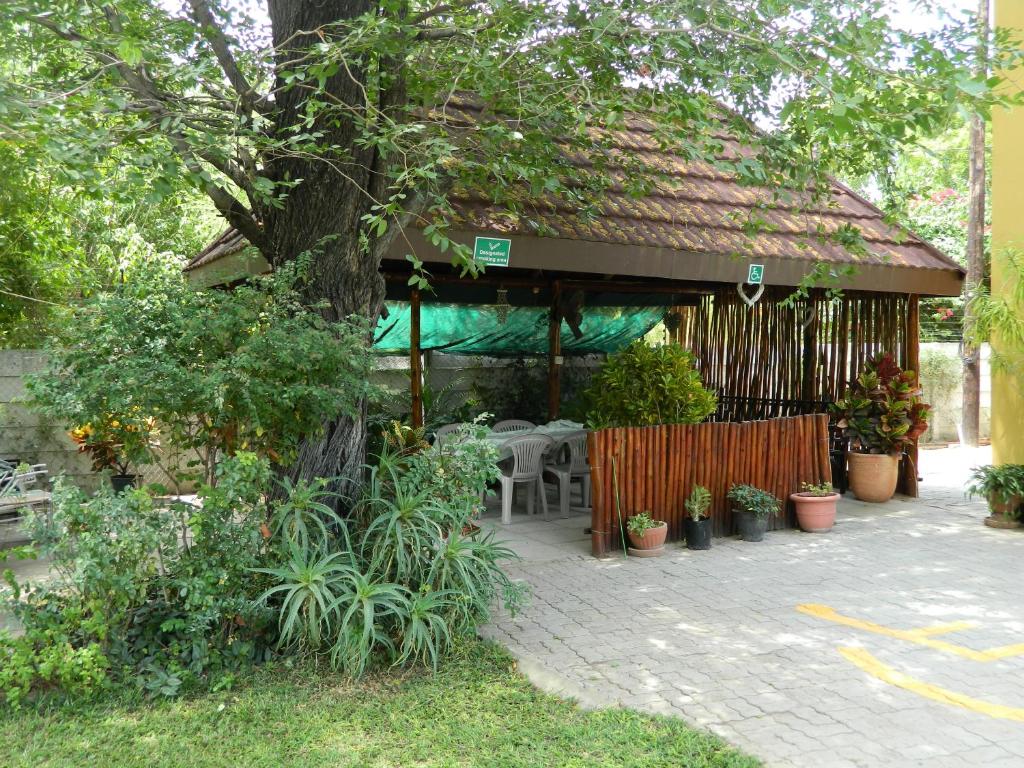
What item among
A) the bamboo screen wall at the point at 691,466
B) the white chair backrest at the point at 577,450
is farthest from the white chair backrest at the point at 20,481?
the white chair backrest at the point at 577,450

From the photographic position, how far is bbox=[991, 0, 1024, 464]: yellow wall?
8.86 meters

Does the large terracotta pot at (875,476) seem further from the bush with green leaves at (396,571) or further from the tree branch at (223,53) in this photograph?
the tree branch at (223,53)

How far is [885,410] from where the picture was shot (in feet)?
30.1

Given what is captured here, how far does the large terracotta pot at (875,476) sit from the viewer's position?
30.3 feet

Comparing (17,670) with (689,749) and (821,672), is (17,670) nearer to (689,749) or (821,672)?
(689,749)

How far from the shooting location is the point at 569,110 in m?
5.96

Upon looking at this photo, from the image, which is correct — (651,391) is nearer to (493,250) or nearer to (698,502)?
(698,502)

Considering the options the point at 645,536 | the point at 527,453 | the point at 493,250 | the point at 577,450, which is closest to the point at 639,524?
the point at 645,536

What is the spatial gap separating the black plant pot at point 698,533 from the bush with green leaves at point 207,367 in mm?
3530

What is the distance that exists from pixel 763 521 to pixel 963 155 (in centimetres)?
1697

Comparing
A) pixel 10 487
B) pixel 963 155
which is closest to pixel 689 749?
pixel 10 487

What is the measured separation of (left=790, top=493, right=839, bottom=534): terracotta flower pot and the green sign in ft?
12.3

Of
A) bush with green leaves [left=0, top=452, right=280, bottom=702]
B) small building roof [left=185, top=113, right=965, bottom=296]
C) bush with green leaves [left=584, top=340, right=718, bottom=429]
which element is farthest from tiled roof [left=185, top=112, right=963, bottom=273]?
bush with green leaves [left=0, top=452, right=280, bottom=702]

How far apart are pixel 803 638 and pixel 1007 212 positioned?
20.7 ft
